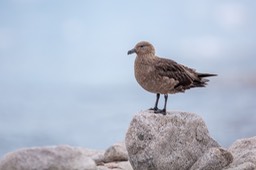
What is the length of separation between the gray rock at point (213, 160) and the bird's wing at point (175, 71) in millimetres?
1244

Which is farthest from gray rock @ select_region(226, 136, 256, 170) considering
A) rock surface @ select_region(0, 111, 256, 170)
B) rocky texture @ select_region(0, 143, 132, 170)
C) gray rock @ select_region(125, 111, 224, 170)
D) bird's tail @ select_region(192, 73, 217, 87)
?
rocky texture @ select_region(0, 143, 132, 170)

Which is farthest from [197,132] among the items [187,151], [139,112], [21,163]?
[21,163]

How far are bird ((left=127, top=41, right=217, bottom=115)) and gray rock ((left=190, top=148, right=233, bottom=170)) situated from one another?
1.07m

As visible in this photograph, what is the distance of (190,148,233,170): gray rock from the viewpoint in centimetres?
1180

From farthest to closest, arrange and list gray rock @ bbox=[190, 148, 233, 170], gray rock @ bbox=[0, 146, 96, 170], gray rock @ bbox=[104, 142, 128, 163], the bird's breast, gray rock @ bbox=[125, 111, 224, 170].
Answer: gray rock @ bbox=[104, 142, 128, 163] < gray rock @ bbox=[190, 148, 233, 170] < gray rock @ bbox=[125, 111, 224, 170] < the bird's breast < gray rock @ bbox=[0, 146, 96, 170]

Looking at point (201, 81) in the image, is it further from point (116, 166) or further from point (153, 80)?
point (116, 166)

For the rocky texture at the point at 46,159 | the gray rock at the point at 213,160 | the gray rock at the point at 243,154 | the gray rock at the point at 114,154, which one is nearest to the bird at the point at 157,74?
the gray rock at the point at 213,160

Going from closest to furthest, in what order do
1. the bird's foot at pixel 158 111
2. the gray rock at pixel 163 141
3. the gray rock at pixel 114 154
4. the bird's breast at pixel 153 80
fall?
the bird's breast at pixel 153 80, the gray rock at pixel 163 141, the bird's foot at pixel 158 111, the gray rock at pixel 114 154

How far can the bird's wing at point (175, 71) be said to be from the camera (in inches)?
456

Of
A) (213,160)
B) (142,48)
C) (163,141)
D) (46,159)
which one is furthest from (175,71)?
(46,159)

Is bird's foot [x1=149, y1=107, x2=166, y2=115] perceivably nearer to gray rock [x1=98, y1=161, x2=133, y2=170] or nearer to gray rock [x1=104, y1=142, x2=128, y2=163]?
gray rock [x1=98, y1=161, x2=133, y2=170]

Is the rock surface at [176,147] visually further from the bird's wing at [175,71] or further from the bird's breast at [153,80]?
the bird's wing at [175,71]

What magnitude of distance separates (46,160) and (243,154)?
4102 mm

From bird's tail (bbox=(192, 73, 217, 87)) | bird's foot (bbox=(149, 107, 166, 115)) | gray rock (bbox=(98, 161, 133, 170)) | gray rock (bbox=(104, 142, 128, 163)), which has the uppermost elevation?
bird's tail (bbox=(192, 73, 217, 87))
